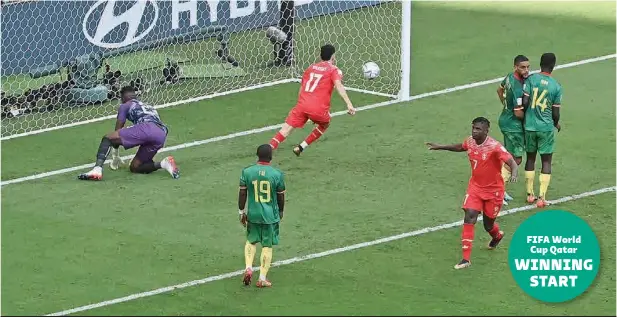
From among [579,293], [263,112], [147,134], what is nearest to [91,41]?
[263,112]

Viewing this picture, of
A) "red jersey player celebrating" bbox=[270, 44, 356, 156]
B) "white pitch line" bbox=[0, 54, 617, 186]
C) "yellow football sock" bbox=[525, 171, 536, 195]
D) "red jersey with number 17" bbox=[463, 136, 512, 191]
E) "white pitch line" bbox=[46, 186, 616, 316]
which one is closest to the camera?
"white pitch line" bbox=[46, 186, 616, 316]

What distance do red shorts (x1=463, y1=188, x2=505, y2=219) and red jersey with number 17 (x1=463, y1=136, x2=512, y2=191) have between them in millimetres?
40

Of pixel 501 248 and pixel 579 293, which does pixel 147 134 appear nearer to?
pixel 501 248

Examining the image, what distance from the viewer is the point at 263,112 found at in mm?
23578

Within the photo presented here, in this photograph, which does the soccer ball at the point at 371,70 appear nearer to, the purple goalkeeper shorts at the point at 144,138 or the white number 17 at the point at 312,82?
the white number 17 at the point at 312,82

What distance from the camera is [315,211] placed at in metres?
18.8

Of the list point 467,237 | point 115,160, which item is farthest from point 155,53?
point 467,237

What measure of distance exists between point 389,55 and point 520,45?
262cm

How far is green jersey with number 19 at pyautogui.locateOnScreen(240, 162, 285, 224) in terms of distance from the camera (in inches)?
627

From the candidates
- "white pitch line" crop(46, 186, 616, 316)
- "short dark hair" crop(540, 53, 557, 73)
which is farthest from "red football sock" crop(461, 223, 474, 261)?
"short dark hair" crop(540, 53, 557, 73)

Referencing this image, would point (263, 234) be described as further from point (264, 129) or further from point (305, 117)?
point (264, 129)

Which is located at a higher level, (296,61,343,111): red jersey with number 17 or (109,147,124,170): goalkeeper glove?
(296,61,343,111): red jersey with number 17

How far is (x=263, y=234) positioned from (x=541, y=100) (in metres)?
4.41

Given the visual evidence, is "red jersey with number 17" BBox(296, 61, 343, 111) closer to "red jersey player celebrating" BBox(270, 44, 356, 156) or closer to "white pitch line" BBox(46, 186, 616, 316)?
"red jersey player celebrating" BBox(270, 44, 356, 156)
